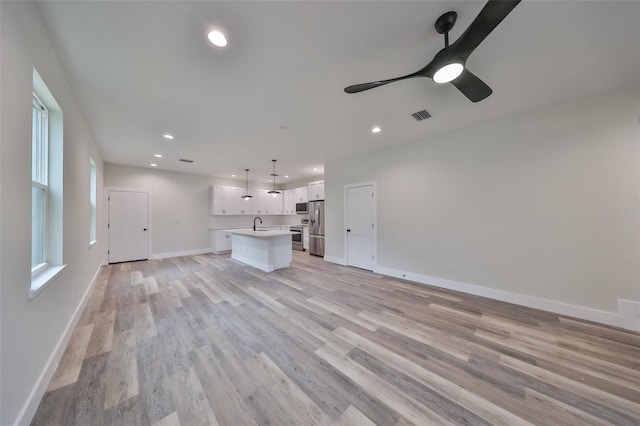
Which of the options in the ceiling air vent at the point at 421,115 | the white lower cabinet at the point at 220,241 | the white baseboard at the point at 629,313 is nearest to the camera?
the white baseboard at the point at 629,313

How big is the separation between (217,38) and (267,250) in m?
3.89

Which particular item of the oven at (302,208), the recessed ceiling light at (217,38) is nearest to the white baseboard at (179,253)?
the oven at (302,208)

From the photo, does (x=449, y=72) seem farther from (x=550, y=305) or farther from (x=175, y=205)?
(x=175, y=205)

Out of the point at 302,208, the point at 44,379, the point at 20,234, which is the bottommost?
the point at 44,379

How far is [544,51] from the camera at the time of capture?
1.87 m

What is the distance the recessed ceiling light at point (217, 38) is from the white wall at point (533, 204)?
3.56m

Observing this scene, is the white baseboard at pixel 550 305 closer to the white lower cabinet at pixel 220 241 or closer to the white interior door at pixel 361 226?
the white interior door at pixel 361 226

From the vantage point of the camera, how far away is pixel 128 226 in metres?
5.69

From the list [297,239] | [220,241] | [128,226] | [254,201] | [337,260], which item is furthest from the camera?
[254,201]

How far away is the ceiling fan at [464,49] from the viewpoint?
1180mm

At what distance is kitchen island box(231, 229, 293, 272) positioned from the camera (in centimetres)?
479

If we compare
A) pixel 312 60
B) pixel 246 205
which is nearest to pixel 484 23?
pixel 312 60

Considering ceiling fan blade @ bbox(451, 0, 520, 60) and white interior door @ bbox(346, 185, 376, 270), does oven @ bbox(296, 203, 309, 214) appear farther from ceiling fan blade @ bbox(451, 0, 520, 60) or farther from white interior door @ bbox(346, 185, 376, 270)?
ceiling fan blade @ bbox(451, 0, 520, 60)

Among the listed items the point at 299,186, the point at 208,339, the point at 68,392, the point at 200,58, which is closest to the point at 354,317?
the point at 208,339
